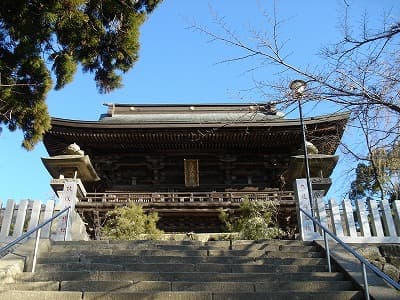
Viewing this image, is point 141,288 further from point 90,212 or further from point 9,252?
point 90,212

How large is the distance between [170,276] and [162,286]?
0.49 meters

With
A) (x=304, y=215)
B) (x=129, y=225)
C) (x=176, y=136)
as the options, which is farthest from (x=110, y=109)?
(x=304, y=215)

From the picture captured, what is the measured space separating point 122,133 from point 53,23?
8058mm

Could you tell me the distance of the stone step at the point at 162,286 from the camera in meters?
5.27

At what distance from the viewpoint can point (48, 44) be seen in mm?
8711

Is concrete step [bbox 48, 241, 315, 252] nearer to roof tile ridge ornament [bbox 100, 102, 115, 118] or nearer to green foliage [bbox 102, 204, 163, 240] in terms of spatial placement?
green foliage [bbox 102, 204, 163, 240]

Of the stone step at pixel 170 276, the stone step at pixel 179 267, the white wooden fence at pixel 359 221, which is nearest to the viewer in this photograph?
the stone step at pixel 170 276

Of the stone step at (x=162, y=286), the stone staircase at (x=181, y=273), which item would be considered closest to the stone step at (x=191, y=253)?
the stone staircase at (x=181, y=273)

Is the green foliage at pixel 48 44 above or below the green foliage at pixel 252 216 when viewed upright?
above

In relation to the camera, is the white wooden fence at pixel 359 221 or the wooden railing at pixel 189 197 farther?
the wooden railing at pixel 189 197

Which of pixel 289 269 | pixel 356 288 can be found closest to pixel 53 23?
pixel 289 269

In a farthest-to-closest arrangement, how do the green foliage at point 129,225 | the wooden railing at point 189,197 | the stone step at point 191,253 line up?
the wooden railing at point 189,197 < the green foliage at point 129,225 < the stone step at point 191,253

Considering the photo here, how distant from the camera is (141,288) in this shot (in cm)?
531

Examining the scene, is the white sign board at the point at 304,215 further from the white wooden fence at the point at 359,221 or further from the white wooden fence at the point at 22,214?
the white wooden fence at the point at 22,214
